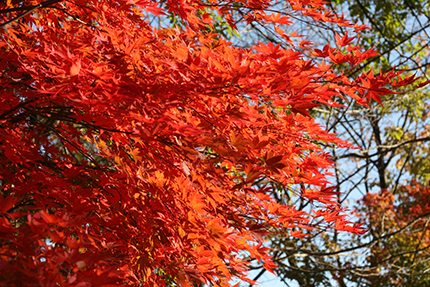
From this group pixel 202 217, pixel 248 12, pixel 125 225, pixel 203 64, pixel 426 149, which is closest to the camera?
pixel 203 64

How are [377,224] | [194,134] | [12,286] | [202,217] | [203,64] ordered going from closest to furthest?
[12,286]
[194,134]
[203,64]
[202,217]
[377,224]

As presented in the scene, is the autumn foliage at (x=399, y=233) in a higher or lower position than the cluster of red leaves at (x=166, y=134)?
higher

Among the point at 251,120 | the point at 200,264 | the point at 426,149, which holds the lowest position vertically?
the point at 200,264

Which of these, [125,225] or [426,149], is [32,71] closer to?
[125,225]

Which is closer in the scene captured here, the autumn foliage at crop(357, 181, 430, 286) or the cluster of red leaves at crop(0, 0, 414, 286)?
the cluster of red leaves at crop(0, 0, 414, 286)

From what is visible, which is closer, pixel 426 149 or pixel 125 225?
pixel 125 225

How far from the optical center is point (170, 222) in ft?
7.08

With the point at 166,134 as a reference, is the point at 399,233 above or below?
above

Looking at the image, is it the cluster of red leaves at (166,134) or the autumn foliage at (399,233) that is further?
the autumn foliage at (399,233)

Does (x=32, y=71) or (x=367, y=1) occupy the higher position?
(x=367, y=1)

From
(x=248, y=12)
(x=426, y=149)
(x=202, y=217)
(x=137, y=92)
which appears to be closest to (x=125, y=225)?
(x=202, y=217)

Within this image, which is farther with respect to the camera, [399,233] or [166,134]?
[399,233]

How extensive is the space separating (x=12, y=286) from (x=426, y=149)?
10.9 m

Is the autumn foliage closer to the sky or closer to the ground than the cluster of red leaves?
closer to the sky
